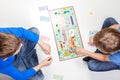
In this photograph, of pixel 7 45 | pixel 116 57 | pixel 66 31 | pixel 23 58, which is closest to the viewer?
pixel 7 45

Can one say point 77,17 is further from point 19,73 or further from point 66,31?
point 19,73

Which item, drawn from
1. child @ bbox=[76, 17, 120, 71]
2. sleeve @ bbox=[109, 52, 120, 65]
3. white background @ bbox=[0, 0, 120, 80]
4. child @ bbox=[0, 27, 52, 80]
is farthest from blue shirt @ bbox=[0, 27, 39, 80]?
sleeve @ bbox=[109, 52, 120, 65]

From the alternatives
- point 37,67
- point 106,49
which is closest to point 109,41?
point 106,49

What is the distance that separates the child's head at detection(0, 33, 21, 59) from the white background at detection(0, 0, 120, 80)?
414 millimetres

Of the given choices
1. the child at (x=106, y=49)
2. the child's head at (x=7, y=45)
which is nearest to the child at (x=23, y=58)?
the child's head at (x=7, y=45)

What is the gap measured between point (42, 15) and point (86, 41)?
34 cm

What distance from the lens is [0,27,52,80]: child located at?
3.87 ft

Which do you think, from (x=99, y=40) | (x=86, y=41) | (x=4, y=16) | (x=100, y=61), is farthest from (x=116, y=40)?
(x=4, y=16)

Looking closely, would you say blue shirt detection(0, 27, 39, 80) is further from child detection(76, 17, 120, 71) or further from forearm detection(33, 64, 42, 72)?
child detection(76, 17, 120, 71)

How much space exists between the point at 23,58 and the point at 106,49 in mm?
480

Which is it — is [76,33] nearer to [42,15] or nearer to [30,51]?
[42,15]

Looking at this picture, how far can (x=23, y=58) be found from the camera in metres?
1.35

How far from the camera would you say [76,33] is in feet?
5.17

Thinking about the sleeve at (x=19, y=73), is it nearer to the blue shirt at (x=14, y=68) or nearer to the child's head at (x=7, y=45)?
the blue shirt at (x=14, y=68)
